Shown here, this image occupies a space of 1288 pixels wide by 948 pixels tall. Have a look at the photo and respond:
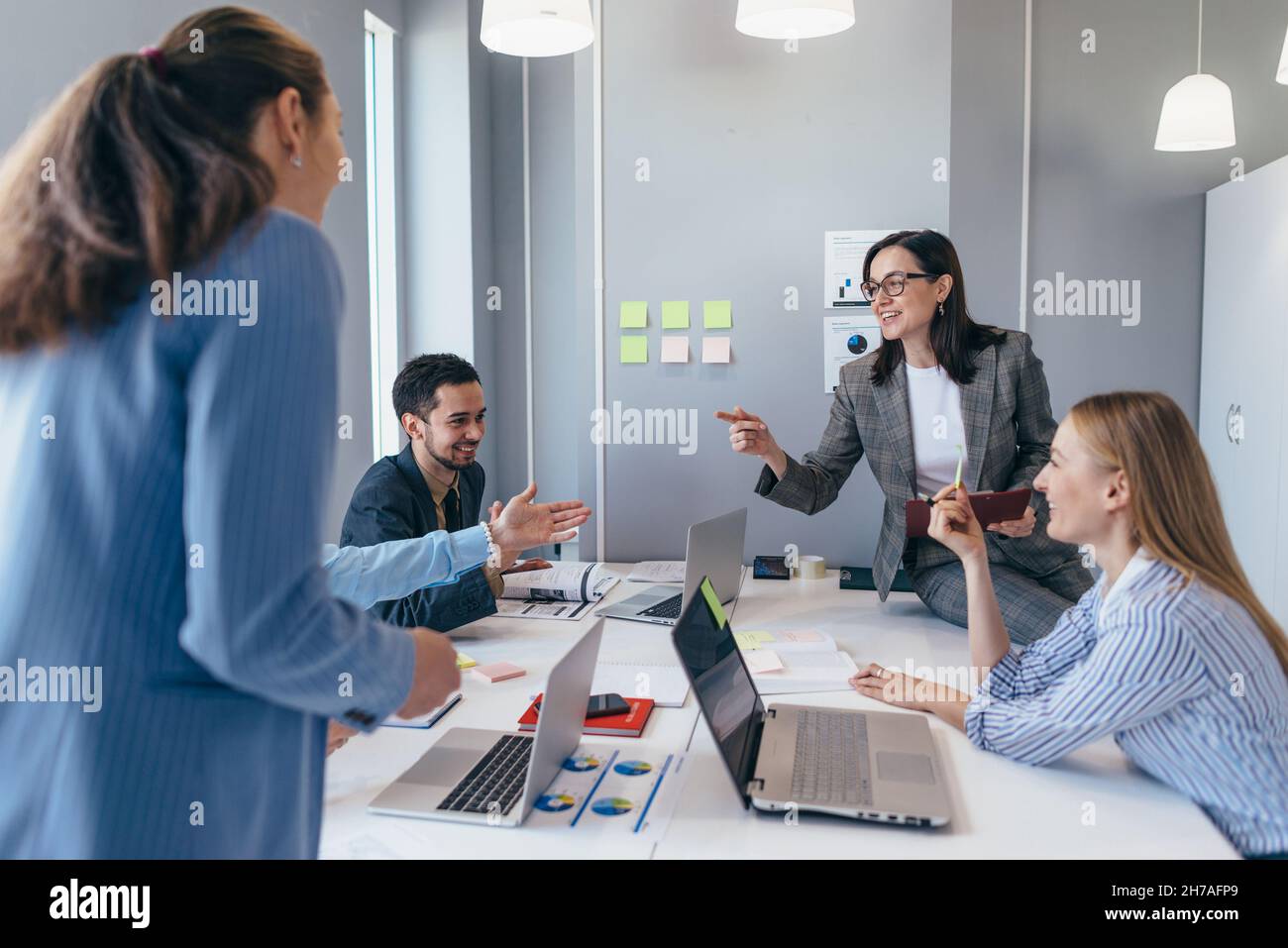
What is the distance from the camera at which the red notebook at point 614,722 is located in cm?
161

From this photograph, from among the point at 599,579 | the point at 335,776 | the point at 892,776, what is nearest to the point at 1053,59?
the point at 599,579

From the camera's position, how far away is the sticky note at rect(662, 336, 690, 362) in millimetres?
3258

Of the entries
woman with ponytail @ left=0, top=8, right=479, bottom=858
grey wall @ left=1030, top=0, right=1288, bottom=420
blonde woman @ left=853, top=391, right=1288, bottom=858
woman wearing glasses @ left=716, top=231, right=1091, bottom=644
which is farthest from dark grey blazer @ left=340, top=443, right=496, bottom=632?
grey wall @ left=1030, top=0, right=1288, bottom=420

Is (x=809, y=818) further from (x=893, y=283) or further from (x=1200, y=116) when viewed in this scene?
(x=1200, y=116)

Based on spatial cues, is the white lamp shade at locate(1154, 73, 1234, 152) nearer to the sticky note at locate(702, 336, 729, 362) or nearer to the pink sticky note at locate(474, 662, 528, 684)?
the sticky note at locate(702, 336, 729, 362)

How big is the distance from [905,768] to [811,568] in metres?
1.48

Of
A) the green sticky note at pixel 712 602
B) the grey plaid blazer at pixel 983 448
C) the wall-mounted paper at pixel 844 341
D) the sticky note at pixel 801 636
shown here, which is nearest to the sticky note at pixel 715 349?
the wall-mounted paper at pixel 844 341

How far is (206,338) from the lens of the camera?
2.72 feet

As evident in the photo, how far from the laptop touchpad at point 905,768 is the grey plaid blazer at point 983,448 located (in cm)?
112

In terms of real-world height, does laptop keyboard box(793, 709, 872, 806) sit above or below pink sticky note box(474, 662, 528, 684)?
below

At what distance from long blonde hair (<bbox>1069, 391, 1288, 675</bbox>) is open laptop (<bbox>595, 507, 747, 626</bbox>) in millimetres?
938

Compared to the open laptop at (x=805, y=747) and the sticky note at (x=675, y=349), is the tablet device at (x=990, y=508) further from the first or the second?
the sticky note at (x=675, y=349)

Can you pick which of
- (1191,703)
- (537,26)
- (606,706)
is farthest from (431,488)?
(1191,703)
